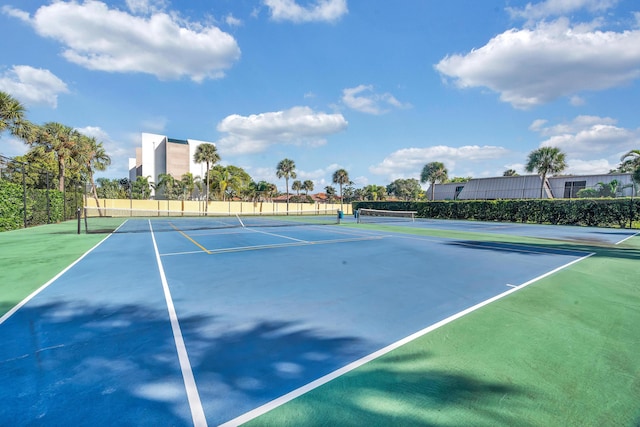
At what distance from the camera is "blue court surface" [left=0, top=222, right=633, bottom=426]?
265 centimetres

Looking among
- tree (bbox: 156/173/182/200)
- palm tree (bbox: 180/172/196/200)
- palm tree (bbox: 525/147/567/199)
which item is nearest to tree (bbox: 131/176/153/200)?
tree (bbox: 156/173/182/200)

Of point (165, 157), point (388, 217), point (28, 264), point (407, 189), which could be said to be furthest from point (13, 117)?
point (407, 189)

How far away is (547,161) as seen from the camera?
38.8 m

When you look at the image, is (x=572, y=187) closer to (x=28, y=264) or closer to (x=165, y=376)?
(x=165, y=376)

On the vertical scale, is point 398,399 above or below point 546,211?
below

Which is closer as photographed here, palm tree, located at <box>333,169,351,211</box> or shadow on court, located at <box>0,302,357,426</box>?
shadow on court, located at <box>0,302,357,426</box>

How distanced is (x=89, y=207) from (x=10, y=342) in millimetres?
47017

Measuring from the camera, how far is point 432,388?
9.29 ft

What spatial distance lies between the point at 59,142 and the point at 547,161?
189ft

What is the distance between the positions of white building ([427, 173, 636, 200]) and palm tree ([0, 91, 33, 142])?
5694cm

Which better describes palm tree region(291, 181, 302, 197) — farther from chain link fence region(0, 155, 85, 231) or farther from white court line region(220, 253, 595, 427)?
white court line region(220, 253, 595, 427)

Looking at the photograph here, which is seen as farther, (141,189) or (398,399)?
(141,189)

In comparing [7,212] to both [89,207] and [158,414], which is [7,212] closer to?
[158,414]

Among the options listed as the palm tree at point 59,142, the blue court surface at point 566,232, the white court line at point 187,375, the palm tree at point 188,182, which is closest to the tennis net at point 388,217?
the blue court surface at point 566,232
